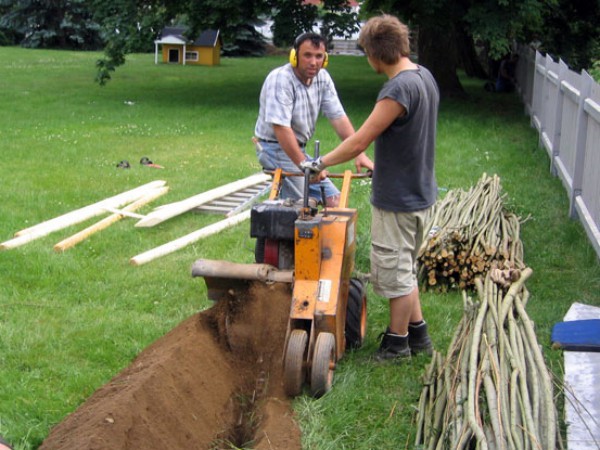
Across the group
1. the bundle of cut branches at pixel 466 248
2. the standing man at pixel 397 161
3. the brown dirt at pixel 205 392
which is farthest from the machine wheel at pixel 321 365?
the bundle of cut branches at pixel 466 248

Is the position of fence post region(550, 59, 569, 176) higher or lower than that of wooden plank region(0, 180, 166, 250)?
higher

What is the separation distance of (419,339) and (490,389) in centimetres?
146

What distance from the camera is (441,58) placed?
20719 mm

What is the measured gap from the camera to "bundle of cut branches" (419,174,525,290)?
679 cm

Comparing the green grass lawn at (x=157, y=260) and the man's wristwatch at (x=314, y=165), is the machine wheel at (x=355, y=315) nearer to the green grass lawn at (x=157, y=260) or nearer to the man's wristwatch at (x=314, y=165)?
the green grass lawn at (x=157, y=260)

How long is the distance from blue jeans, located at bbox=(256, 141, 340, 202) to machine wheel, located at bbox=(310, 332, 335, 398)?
1.50m

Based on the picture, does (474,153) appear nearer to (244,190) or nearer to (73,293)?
(244,190)

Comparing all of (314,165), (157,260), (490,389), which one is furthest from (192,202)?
(490,389)

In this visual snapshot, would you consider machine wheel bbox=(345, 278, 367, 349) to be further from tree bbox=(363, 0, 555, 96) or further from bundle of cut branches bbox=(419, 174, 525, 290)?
tree bbox=(363, 0, 555, 96)

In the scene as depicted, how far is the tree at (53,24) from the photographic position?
4031 centimetres

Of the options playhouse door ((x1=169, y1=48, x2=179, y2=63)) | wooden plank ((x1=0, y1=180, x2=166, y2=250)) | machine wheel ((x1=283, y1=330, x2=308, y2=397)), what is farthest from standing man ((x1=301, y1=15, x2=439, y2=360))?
Result: playhouse door ((x1=169, y1=48, x2=179, y2=63))

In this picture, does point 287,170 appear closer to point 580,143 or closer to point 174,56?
point 580,143

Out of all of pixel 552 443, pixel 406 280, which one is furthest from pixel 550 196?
pixel 552 443

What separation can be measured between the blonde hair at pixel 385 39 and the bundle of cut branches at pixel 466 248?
6.42 ft
